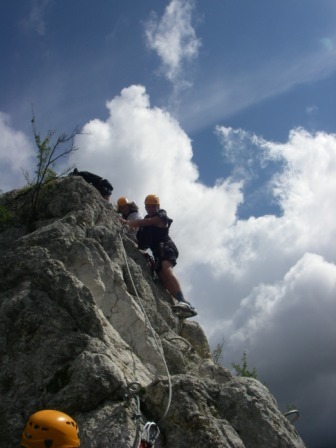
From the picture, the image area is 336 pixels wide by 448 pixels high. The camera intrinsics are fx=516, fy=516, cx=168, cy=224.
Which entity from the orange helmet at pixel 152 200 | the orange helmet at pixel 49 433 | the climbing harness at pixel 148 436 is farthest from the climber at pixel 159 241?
the orange helmet at pixel 49 433

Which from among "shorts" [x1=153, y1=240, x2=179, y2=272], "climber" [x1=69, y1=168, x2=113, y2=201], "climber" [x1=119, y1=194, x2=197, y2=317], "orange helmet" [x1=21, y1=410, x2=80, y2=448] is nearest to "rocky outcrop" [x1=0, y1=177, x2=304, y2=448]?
"orange helmet" [x1=21, y1=410, x2=80, y2=448]

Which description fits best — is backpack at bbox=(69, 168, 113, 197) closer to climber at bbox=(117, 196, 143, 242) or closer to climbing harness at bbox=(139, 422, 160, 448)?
climber at bbox=(117, 196, 143, 242)

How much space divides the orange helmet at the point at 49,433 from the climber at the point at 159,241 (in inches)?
288

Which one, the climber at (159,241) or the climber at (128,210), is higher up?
the climber at (128,210)

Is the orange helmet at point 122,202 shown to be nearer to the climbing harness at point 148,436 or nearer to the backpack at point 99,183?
the backpack at point 99,183

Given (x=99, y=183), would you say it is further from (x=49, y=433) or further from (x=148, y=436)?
(x=49, y=433)

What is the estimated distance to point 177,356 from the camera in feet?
34.4

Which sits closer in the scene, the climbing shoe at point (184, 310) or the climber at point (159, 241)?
the climbing shoe at point (184, 310)

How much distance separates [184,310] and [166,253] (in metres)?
1.75

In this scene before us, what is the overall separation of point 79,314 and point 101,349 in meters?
0.80

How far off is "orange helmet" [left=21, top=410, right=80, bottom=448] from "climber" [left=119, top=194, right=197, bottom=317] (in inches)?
288

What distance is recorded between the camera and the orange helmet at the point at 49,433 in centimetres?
560

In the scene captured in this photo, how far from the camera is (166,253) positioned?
13531mm

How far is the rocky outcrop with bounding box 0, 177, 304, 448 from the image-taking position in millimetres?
7328
